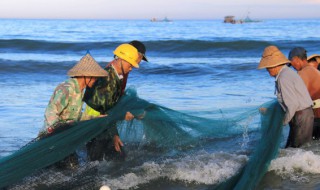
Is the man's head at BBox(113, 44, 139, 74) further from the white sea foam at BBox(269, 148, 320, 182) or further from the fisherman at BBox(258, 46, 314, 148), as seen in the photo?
the white sea foam at BBox(269, 148, 320, 182)

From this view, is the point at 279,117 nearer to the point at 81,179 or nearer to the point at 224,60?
the point at 81,179

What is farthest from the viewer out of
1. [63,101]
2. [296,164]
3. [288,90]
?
[296,164]

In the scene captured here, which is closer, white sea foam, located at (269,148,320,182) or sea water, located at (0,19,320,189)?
sea water, located at (0,19,320,189)

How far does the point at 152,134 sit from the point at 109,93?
756 millimetres

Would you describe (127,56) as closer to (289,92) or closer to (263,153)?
(263,153)

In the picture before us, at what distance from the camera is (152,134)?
18.6 feet

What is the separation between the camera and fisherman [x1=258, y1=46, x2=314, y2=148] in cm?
559

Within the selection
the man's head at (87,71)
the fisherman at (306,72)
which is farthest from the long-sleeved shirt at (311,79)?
the man's head at (87,71)

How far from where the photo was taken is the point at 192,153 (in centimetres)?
604

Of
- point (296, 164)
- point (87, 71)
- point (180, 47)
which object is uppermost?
point (87, 71)

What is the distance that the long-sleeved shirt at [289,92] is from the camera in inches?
219

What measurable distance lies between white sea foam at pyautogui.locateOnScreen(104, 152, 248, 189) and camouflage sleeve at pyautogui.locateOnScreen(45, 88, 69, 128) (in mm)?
980

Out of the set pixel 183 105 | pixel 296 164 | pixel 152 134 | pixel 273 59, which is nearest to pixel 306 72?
pixel 273 59

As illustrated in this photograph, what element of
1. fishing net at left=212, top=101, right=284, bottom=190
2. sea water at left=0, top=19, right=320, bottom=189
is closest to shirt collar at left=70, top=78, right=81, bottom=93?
sea water at left=0, top=19, right=320, bottom=189
